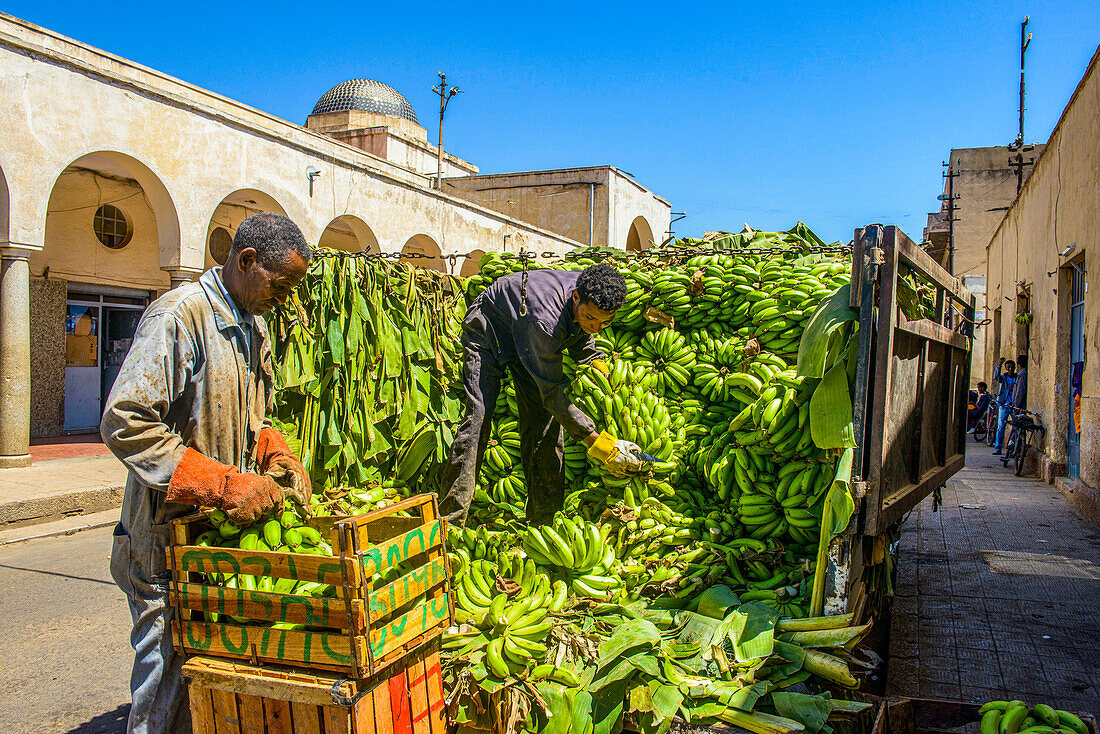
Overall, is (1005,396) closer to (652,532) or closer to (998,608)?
(998,608)

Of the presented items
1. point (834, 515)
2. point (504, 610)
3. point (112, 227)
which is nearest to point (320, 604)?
point (504, 610)

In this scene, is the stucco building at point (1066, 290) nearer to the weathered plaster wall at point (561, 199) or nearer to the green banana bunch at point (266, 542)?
the green banana bunch at point (266, 542)

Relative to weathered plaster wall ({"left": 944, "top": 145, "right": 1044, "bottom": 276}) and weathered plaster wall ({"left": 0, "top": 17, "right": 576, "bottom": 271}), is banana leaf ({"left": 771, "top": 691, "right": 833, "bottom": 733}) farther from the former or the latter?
weathered plaster wall ({"left": 944, "top": 145, "right": 1044, "bottom": 276})

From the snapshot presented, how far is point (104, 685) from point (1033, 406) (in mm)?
12486

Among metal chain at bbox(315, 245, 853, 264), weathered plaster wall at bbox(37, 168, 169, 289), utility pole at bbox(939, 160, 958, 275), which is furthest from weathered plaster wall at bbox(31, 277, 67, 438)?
utility pole at bbox(939, 160, 958, 275)

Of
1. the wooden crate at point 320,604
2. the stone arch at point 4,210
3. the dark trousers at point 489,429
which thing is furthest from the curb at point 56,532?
the wooden crate at point 320,604

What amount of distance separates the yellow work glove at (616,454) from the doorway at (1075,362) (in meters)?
7.28

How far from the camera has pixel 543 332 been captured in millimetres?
3691

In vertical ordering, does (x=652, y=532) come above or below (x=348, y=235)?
below

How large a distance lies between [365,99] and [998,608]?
3013 cm

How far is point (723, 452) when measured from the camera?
3.67 metres

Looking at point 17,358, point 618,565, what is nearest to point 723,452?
point 618,565

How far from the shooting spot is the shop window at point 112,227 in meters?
11.7

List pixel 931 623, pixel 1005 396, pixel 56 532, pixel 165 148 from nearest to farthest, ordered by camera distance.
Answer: pixel 931 623
pixel 56 532
pixel 165 148
pixel 1005 396
